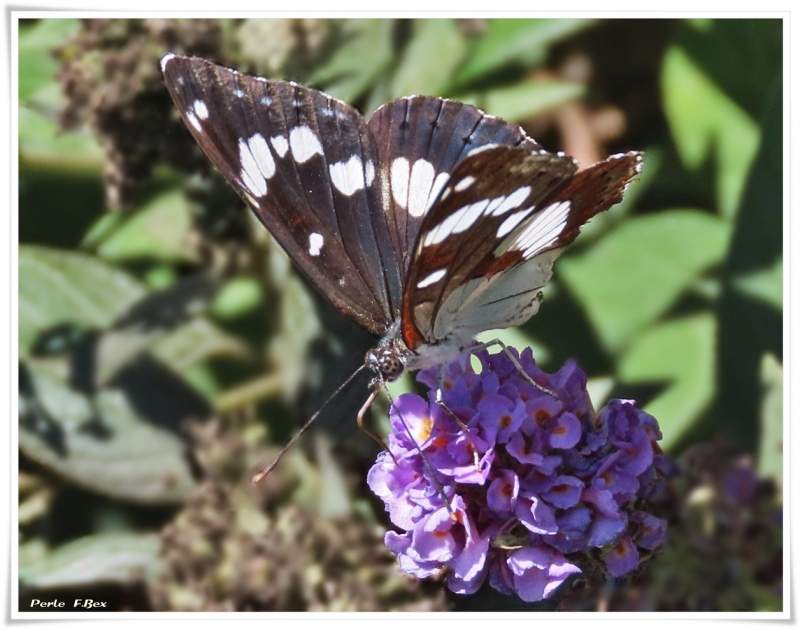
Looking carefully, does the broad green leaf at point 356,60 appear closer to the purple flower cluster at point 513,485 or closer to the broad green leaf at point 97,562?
the purple flower cluster at point 513,485

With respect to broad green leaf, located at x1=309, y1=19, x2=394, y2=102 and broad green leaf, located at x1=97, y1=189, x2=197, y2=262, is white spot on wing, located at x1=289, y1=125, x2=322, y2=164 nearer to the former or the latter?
broad green leaf, located at x1=309, y1=19, x2=394, y2=102

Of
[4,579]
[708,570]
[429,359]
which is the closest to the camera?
[429,359]

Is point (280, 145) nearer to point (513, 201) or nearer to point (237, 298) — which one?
point (513, 201)

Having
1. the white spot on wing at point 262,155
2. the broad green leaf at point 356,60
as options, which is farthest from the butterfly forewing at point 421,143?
the broad green leaf at point 356,60

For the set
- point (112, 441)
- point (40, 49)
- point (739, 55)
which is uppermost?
point (40, 49)

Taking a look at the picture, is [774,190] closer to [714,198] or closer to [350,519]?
[714,198]

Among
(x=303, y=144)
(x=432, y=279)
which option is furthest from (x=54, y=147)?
(x=432, y=279)
